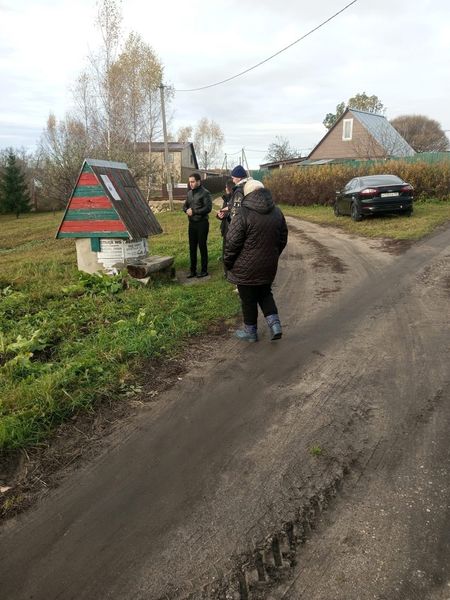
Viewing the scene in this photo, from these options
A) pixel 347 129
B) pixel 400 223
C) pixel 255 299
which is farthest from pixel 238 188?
pixel 347 129

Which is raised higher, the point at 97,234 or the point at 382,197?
the point at 382,197

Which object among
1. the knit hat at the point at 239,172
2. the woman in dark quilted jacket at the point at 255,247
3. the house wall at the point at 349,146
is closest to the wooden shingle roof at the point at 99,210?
the knit hat at the point at 239,172

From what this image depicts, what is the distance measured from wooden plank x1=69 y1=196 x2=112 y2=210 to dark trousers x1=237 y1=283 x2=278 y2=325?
12.1ft

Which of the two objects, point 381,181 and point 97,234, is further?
point 381,181

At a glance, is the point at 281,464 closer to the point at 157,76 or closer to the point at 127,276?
the point at 127,276

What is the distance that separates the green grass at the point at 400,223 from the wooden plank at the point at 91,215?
7.28 metres

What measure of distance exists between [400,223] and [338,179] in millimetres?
8527

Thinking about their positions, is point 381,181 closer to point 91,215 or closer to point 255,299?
point 91,215

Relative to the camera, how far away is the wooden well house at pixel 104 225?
773 centimetres

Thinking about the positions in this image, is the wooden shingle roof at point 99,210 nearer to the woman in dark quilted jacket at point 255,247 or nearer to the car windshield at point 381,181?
the woman in dark quilted jacket at point 255,247

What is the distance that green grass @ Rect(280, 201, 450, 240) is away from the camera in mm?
12219

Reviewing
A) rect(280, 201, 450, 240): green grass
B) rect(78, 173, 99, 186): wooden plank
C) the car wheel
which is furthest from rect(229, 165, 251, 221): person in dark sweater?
the car wheel

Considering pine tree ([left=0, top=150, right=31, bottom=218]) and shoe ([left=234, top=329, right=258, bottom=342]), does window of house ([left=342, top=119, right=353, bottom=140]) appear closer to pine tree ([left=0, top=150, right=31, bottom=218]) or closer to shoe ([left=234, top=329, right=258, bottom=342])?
pine tree ([left=0, top=150, right=31, bottom=218])

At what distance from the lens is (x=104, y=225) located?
7.82 meters
